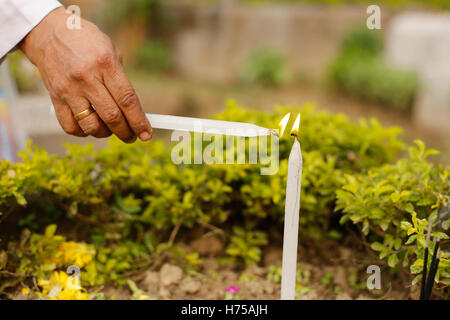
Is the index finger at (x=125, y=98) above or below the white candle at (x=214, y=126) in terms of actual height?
above

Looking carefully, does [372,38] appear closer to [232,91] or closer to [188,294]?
[232,91]

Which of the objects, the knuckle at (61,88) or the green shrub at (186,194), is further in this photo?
the green shrub at (186,194)

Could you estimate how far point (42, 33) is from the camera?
1.38 m

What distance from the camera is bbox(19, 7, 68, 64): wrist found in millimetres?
1363

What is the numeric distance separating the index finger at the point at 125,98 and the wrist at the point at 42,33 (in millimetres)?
234

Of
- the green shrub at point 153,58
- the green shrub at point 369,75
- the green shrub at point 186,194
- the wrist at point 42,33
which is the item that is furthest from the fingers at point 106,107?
the green shrub at point 153,58

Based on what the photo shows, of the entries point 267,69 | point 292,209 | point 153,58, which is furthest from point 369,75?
point 292,209

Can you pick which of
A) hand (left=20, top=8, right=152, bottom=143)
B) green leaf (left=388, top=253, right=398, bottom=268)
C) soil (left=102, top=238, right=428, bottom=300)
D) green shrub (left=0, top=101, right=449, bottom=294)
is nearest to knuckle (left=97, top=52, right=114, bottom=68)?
hand (left=20, top=8, right=152, bottom=143)

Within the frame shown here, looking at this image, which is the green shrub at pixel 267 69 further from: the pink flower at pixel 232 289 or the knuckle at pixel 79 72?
the knuckle at pixel 79 72

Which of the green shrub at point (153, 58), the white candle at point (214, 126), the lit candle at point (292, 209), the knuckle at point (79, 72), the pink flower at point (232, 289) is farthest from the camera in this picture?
the green shrub at point (153, 58)

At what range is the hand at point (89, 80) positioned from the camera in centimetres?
130

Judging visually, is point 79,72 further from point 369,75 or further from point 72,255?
point 369,75

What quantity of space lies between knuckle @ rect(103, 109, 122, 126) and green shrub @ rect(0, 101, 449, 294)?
0.34 m
